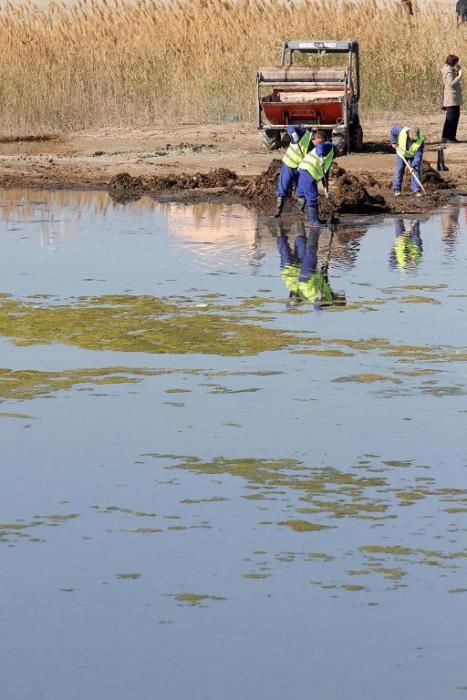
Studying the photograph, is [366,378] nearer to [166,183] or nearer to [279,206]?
[279,206]

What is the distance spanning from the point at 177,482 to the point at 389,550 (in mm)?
1624

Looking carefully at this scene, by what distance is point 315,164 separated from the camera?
2169cm

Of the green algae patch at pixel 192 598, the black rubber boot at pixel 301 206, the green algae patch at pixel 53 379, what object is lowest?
the black rubber boot at pixel 301 206

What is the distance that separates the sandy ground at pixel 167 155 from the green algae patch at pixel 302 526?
58.7 ft

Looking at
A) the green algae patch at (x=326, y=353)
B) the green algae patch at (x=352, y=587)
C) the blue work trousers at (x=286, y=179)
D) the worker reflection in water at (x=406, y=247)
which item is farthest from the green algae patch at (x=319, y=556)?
the blue work trousers at (x=286, y=179)

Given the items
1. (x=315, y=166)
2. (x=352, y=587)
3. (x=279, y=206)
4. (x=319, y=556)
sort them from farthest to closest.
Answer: (x=279, y=206) → (x=315, y=166) → (x=319, y=556) → (x=352, y=587)

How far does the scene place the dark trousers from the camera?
30375mm

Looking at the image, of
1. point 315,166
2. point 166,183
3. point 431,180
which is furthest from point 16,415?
point 166,183

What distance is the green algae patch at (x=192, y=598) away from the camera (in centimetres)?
752

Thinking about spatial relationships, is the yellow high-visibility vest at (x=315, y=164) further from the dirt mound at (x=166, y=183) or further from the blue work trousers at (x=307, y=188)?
the dirt mound at (x=166, y=183)

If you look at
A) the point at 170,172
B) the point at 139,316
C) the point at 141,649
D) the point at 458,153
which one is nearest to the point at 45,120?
the point at 170,172

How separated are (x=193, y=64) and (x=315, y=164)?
14830 mm

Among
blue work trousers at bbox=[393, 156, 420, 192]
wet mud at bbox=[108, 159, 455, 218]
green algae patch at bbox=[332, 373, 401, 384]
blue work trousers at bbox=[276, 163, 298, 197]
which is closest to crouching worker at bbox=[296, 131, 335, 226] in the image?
blue work trousers at bbox=[276, 163, 298, 197]

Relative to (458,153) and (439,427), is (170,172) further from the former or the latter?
(439,427)
